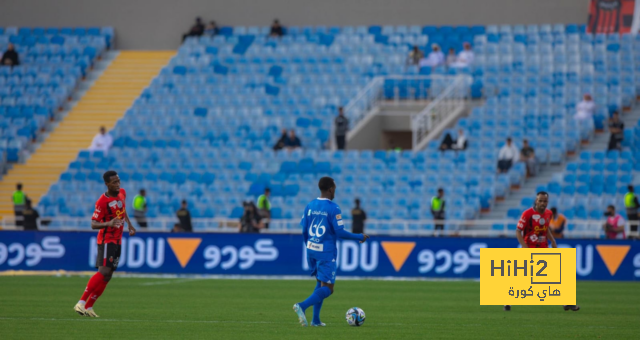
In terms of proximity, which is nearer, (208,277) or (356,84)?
(208,277)

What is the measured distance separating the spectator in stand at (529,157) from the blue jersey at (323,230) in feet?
56.6

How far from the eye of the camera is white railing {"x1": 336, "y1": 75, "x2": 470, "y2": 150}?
31.9m

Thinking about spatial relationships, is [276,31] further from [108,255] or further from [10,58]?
[108,255]

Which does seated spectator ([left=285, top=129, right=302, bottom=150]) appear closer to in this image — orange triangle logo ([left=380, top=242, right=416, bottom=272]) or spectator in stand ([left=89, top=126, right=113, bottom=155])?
spectator in stand ([left=89, top=126, right=113, bottom=155])

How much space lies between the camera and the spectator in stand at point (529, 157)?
27.8 meters

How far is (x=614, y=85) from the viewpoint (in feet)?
101

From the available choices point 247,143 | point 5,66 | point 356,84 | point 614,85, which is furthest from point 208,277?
point 5,66

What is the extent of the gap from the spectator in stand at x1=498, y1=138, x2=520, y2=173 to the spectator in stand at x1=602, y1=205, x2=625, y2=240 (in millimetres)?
4411

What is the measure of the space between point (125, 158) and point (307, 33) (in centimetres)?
893

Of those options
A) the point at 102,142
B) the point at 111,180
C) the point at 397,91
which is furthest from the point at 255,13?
the point at 111,180

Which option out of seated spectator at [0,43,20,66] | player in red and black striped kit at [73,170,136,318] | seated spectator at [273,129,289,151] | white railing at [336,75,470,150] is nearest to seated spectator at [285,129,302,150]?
seated spectator at [273,129,289,151]

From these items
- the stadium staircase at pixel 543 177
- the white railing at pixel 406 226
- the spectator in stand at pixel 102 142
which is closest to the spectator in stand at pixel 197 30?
the spectator in stand at pixel 102 142

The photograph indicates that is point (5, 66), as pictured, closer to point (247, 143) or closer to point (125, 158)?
point (125, 158)

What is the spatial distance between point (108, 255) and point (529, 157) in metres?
17.6
